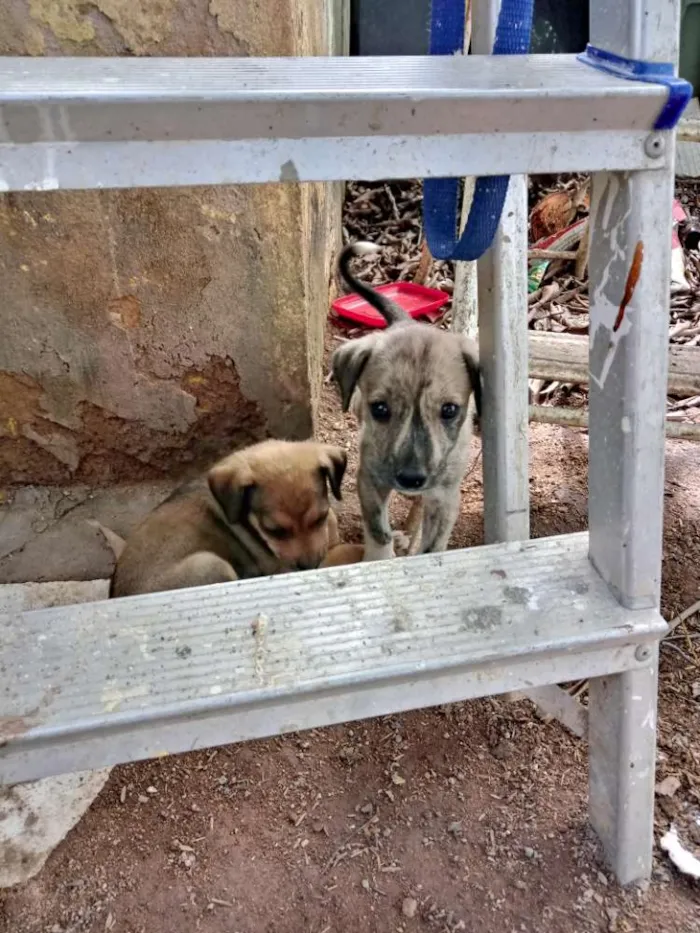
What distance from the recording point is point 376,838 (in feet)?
6.72

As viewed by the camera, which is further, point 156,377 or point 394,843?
point 156,377

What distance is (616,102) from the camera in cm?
121

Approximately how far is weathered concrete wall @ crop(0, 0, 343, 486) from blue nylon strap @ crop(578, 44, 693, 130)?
1.70 m

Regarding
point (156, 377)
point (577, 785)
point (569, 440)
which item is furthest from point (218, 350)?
point (577, 785)

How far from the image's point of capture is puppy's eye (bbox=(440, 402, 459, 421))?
274 centimetres

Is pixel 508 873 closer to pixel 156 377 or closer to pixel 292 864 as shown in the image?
pixel 292 864

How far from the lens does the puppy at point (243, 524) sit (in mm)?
2746

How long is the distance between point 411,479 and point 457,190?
0.99 meters

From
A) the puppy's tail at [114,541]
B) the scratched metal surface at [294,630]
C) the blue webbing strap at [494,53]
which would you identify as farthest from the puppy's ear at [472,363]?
the puppy's tail at [114,541]

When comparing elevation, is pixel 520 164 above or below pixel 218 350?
above

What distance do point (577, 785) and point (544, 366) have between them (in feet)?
5.07

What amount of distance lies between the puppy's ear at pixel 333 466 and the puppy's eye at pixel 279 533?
23cm

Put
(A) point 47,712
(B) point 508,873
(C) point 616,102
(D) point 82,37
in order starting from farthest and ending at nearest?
(D) point 82,37
(B) point 508,873
(A) point 47,712
(C) point 616,102

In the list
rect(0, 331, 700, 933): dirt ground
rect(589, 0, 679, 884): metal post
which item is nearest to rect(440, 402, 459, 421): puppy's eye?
rect(0, 331, 700, 933): dirt ground
